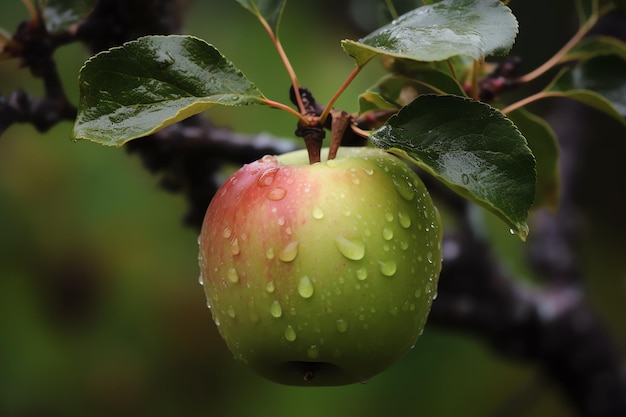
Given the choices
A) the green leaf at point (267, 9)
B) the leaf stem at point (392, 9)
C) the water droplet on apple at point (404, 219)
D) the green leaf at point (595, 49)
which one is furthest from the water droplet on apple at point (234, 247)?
the green leaf at point (595, 49)

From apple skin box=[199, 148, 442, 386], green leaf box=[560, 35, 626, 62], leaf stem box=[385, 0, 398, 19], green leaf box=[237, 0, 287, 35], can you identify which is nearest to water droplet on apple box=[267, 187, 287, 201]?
apple skin box=[199, 148, 442, 386]

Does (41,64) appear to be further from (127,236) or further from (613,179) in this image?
(613,179)

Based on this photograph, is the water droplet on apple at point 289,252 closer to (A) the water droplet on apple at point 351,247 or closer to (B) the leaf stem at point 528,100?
(A) the water droplet on apple at point 351,247

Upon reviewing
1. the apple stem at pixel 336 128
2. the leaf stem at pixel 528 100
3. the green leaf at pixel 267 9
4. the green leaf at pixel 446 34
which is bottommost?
the leaf stem at pixel 528 100

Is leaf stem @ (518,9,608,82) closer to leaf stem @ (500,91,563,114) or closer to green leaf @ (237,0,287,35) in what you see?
leaf stem @ (500,91,563,114)

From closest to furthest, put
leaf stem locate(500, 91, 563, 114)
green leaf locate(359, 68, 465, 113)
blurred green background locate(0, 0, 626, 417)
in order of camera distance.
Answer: green leaf locate(359, 68, 465, 113), leaf stem locate(500, 91, 563, 114), blurred green background locate(0, 0, 626, 417)

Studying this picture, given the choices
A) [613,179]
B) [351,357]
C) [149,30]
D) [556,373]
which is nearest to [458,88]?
[351,357]
